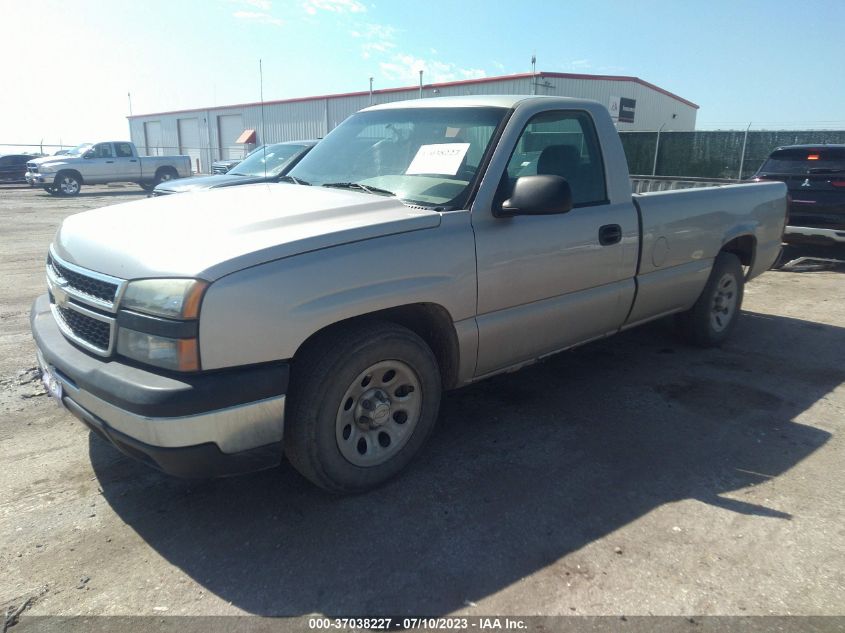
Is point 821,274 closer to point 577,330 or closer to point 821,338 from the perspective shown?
point 821,338

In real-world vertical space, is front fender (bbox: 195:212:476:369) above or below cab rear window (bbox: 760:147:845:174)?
below

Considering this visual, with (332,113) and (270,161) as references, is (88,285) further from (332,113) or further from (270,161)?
(332,113)

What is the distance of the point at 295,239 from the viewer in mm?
2775

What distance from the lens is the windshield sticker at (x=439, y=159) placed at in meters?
3.58

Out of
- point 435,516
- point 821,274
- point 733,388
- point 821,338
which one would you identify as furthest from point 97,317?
point 821,274

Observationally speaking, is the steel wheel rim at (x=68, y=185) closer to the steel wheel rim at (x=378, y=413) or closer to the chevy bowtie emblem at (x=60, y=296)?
the chevy bowtie emblem at (x=60, y=296)

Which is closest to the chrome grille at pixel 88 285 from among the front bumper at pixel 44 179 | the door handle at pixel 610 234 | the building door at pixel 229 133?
the door handle at pixel 610 234

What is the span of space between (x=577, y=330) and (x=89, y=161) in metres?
24.5

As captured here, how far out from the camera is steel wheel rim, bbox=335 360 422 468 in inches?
121

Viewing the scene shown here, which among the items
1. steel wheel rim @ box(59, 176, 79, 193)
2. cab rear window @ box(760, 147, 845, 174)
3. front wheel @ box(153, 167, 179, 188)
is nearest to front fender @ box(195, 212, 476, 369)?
cab rear window @ box(760, 147, 845, 174)

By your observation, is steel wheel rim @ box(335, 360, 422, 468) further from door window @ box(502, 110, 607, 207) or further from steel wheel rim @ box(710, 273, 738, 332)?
steel wheel rim @ box(710, 273, 738, 332)

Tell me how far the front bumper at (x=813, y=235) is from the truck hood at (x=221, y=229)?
7.58 m

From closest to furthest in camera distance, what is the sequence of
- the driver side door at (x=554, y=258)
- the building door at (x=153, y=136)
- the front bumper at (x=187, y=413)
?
the front bumper at (x=187, y=413) → the driver side door at (x=554, y=258) → the building door at (x=153, y=136)

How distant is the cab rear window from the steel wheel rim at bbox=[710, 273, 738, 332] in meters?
4.69
